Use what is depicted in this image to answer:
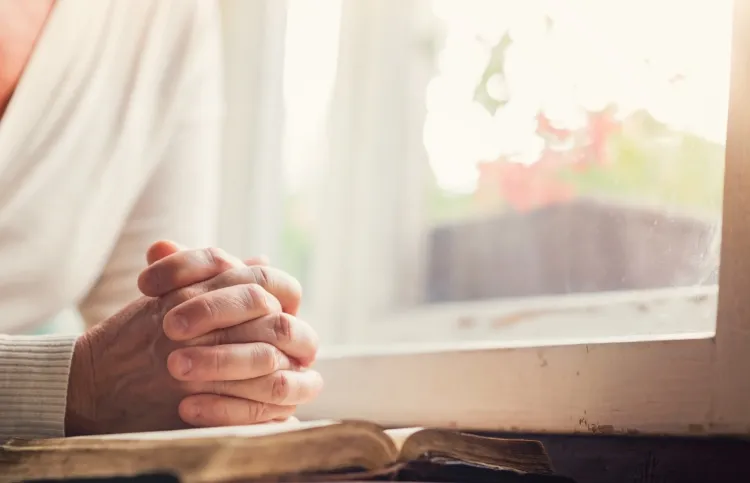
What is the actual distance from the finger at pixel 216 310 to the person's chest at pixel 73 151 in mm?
312

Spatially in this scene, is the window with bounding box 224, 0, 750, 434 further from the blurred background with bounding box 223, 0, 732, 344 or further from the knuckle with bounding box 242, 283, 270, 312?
the knuckle with bounding box 242, 283, 270, 312

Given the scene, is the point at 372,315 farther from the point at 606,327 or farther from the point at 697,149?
the point at 697,149

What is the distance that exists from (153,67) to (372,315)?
467mm

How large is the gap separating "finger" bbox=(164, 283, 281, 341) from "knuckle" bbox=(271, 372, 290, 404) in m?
0.05

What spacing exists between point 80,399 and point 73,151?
0.36 m

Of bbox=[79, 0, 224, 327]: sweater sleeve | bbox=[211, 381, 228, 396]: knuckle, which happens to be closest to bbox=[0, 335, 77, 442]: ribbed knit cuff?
bbox=[211, 381, 228, 396]: knuckle

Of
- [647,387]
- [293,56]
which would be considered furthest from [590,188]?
[293,56]

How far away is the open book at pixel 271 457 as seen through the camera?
1.17ft

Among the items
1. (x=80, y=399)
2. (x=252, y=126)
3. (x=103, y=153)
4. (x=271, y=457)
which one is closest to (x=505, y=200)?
(x=252, y=126)

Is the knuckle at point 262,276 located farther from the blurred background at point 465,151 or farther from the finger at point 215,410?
the blurred background at point 465,151

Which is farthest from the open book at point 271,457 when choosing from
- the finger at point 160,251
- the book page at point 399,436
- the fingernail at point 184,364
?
the finger at point 160,251

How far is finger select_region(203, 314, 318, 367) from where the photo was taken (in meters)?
0.59

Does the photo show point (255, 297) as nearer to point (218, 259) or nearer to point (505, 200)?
point (218, 259)

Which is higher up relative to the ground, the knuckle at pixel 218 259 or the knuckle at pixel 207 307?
the knuckle at pixel 218 259
